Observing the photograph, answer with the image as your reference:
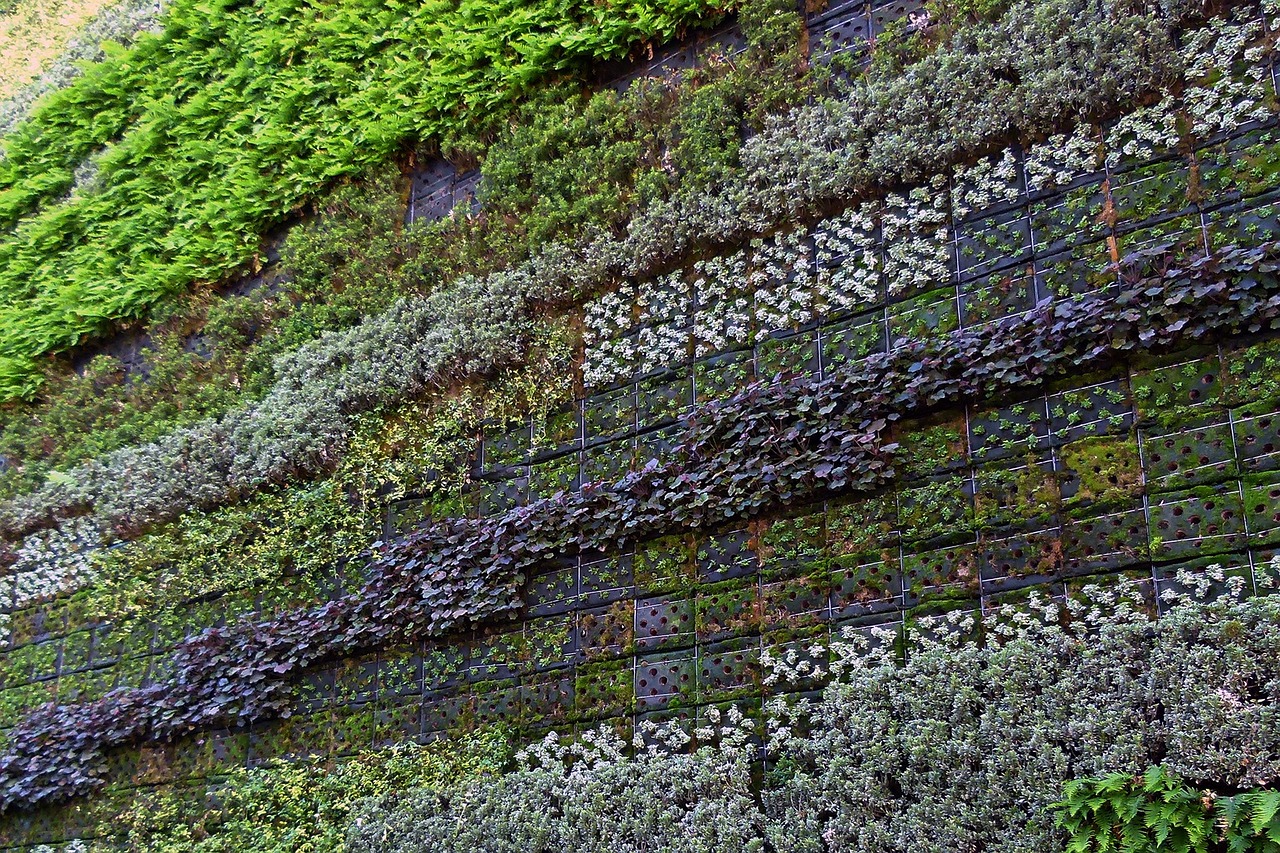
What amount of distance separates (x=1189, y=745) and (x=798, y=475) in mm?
1738

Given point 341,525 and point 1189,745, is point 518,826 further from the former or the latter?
point 1189,745

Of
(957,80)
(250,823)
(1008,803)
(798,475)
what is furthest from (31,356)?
(1008,803)

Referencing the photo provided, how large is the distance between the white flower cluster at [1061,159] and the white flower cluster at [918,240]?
0.38m

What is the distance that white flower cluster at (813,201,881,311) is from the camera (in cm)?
454

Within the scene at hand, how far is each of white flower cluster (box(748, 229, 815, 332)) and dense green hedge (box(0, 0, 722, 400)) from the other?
1.59 meters

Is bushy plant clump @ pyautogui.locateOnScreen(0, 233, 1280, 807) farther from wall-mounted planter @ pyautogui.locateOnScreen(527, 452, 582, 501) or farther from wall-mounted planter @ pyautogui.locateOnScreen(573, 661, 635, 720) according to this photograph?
wall-mounted planter @ pyautogui.locateOnScreen(573, 661, 635, 720)

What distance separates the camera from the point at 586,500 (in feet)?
16.1

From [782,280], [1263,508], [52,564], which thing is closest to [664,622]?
[782,280]

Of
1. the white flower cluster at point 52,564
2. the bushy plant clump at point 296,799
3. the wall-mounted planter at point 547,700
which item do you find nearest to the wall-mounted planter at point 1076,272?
the wall-mounted planter at point 547,700

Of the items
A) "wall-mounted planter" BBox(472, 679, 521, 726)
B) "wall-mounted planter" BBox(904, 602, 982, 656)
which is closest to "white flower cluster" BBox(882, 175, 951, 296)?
"wall-mounted planter" BBox(904, 602, 982, 656)

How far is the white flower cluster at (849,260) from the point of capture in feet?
14.9

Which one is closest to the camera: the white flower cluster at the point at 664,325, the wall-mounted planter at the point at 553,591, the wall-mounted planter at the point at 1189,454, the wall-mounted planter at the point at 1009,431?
the wall-mounted planter at the point at 1189,454

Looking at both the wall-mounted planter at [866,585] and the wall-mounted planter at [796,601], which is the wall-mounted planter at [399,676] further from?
the wall-mounted planter at [866,585]

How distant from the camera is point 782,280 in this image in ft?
15.7
